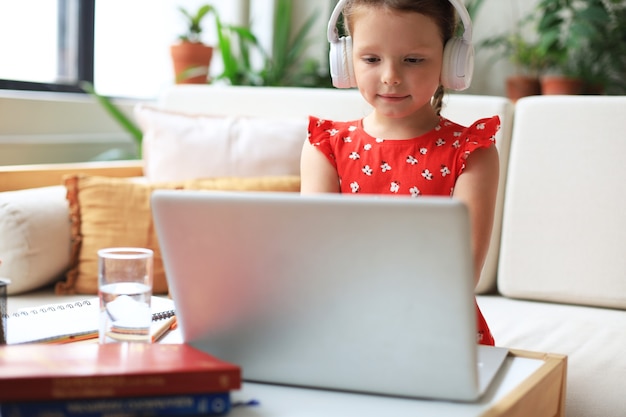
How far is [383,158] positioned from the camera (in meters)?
1.38

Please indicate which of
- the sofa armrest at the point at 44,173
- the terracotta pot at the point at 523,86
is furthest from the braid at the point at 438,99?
the terracotta pot at the point at 523,86

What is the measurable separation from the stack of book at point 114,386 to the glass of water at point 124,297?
209 mm

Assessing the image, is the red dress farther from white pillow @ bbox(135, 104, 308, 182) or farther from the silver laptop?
white pillow @ bbox(135, 104, 308, 182)

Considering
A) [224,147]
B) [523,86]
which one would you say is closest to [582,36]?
[523,86]

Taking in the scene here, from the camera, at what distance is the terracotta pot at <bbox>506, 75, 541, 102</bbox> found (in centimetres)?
331

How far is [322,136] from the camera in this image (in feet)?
4.71

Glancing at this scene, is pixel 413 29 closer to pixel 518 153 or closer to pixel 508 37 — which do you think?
pixel 518 153

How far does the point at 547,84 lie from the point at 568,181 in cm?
131

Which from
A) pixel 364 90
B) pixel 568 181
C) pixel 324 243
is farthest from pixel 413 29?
pixel 568 181

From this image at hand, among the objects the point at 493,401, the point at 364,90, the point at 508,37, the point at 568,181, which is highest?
the point at 508,37

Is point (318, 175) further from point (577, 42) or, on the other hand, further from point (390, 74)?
point (577, 42)

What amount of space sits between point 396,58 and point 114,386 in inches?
26.4

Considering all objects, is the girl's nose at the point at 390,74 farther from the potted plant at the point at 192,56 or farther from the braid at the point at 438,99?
the potted plant at the point at 192,56

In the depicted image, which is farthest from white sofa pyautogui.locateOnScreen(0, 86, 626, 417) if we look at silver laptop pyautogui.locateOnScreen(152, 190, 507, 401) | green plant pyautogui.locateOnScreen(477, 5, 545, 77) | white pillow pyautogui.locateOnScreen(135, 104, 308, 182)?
green plant pyautogui.locateOnScreen(477, 5, 545, 77)
